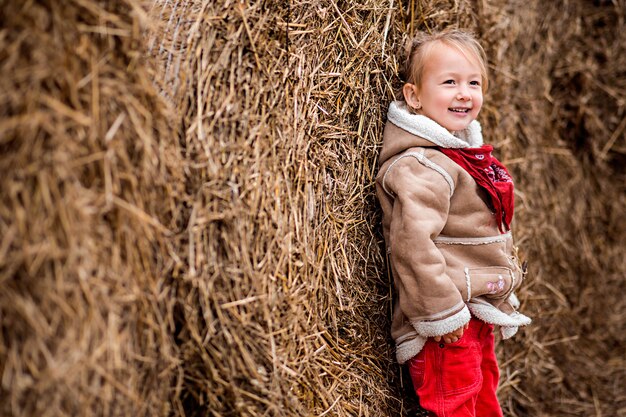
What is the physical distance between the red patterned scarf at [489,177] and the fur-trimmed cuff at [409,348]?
1.65 feet

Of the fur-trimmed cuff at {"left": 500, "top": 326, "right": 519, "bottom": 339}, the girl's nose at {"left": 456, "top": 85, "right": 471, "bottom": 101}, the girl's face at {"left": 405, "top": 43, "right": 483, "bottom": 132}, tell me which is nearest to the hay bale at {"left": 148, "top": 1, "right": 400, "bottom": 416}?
the girl's face at {"left": 405, "top": 43, "right": 483, "bottom": 132}

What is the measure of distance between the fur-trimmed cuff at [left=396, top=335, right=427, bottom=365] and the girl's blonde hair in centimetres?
93

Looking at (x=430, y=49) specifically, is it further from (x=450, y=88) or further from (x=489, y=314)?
(x=489, y=314)

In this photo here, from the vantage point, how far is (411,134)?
8.79 ft

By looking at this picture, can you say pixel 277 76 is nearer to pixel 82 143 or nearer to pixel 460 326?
pixel 82 143

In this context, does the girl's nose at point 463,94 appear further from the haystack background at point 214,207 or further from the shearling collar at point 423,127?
the haystack background at point 214,207

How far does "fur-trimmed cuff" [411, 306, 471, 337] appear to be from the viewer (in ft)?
8.19

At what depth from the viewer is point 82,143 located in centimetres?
185

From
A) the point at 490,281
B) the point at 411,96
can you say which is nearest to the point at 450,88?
the point at 411,96

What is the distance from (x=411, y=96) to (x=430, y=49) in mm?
185

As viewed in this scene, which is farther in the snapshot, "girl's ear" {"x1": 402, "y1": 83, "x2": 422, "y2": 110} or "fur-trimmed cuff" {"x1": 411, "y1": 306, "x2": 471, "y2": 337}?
"girl's ear" {"x1": 402, "y1": 83, "x2": 422, "y2": 110}

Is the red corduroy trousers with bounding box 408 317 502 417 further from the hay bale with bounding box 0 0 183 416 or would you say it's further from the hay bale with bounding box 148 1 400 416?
the hay bale with bounding box 0 0 183 416

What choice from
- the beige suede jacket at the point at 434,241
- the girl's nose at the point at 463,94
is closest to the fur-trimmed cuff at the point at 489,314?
the beige suede jacket at the point at 434,241

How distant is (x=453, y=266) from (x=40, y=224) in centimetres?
143
